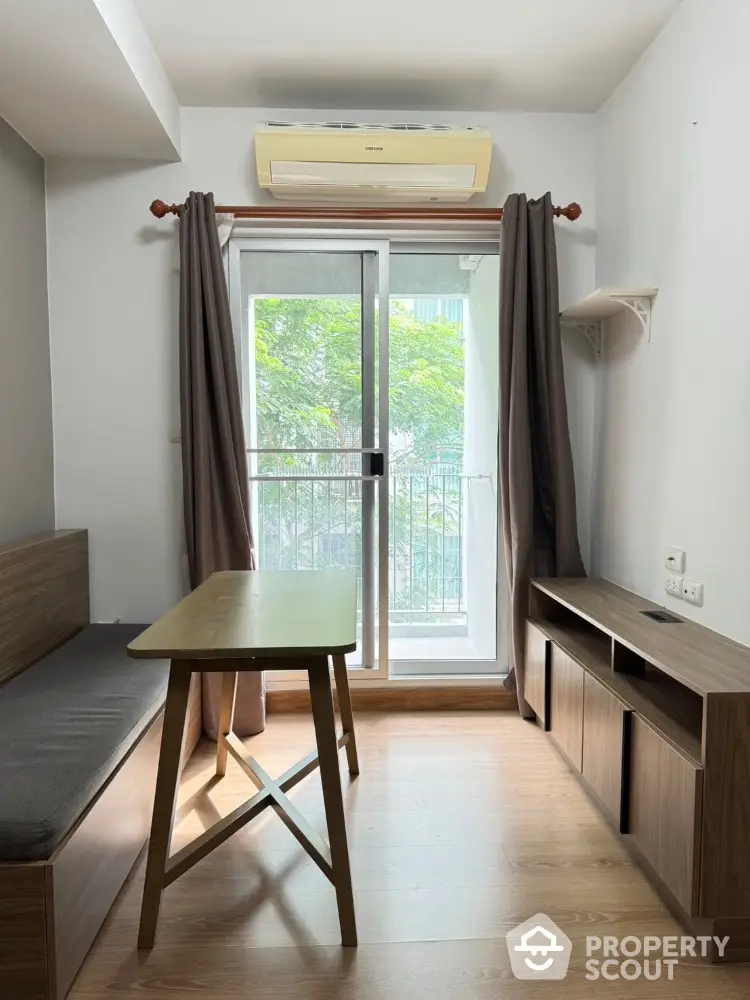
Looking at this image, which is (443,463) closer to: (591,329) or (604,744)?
(591,329)

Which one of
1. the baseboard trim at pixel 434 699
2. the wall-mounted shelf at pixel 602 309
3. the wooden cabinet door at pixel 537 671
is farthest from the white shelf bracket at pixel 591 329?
the baseboard trim at pixel 434 699

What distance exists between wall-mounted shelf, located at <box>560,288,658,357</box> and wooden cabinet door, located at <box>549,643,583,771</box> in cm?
126

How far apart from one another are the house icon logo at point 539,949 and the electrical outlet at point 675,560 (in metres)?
1.16

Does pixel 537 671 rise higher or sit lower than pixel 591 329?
lower

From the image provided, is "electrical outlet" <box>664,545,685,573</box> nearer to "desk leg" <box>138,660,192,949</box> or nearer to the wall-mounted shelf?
the wall-mounted shelf

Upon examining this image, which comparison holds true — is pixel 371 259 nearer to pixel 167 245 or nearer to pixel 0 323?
pixel 167 245

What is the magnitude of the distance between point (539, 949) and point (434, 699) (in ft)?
5.02

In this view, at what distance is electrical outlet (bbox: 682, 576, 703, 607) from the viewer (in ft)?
7.02

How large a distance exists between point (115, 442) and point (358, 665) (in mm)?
1516

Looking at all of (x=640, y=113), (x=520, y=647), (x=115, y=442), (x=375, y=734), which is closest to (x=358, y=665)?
(x=375, y=734)

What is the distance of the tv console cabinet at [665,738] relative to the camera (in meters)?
1.54

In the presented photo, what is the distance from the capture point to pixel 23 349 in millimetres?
2695

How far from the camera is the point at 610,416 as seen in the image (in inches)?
114

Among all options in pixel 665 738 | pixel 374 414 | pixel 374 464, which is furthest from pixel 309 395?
pixel 665 738
